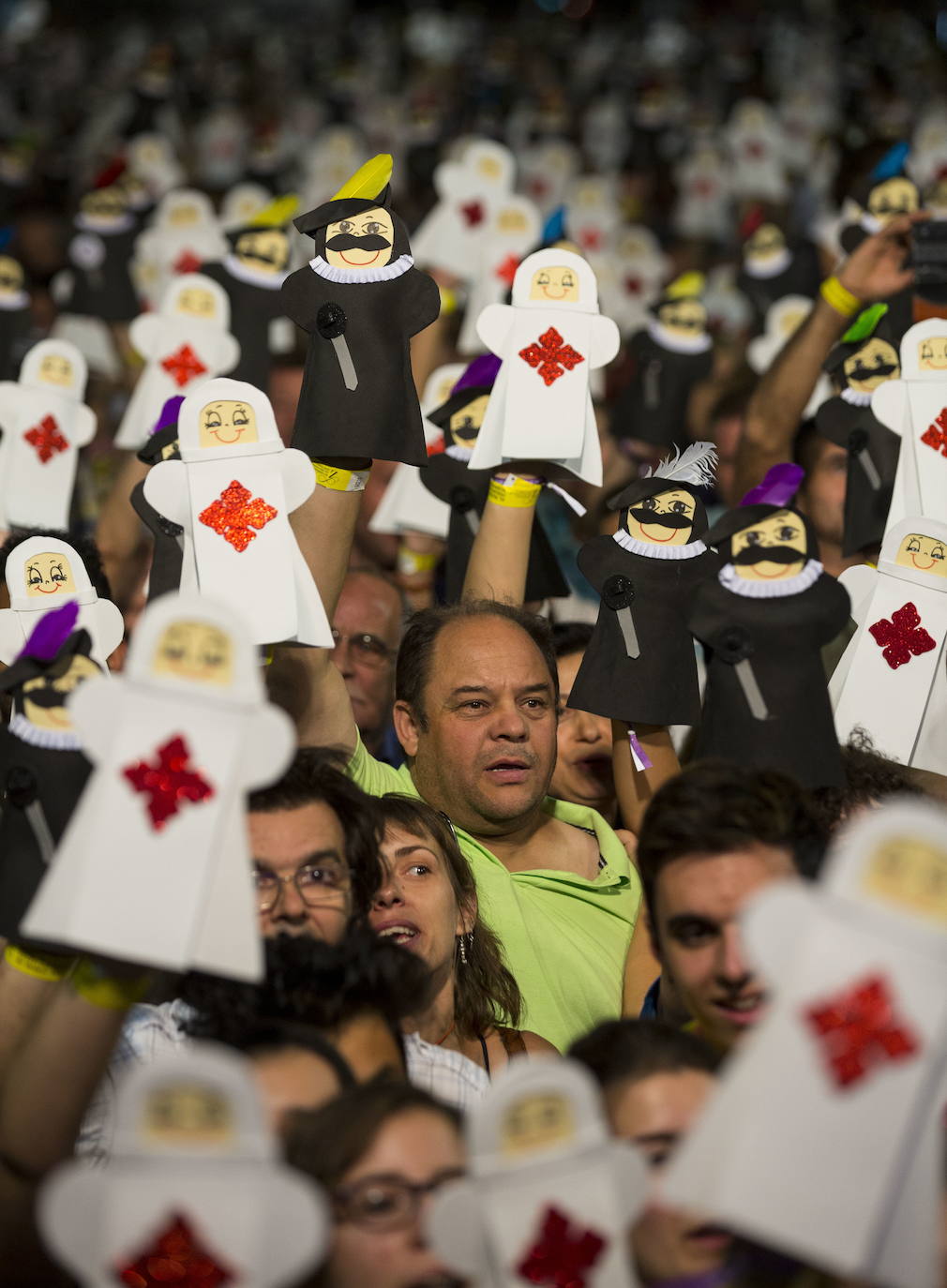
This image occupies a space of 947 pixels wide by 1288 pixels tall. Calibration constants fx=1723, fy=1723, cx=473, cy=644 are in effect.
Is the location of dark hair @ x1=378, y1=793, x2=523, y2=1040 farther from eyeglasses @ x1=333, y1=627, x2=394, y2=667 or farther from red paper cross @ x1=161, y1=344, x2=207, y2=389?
red paper cross @ x1=161, y1=344, x2=207, y2=389

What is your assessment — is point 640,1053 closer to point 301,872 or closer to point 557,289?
point 301,872

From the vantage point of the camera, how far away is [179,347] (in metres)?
3.91

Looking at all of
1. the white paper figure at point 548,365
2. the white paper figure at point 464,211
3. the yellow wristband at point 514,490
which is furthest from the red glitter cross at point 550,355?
the white paper figure at point 464,211

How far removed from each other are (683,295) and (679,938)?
3117mm

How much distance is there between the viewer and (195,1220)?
150 cm

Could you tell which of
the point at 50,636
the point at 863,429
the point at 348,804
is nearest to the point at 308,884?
the point at 348,804

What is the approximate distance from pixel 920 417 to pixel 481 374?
895mm

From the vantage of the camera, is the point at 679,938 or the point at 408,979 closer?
the point at 679,938

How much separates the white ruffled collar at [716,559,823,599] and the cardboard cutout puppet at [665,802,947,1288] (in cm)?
90

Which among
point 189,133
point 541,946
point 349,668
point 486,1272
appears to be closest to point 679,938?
point 486,1272

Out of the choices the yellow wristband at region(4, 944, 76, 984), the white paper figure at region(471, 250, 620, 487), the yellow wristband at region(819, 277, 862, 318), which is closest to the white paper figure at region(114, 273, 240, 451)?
the white paper figure at region(471, 250, 620, 487)

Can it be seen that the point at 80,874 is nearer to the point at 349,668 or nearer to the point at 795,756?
the point at 795,756

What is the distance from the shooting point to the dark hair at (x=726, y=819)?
6.68 ft

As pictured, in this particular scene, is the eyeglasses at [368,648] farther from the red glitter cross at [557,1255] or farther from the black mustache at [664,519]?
the red glitter cross at [557,1255]
